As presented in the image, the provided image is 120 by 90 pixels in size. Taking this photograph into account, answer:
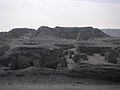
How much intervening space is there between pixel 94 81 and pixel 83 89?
7.02 feet

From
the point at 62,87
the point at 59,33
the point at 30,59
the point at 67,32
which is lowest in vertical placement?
the point at 62,87

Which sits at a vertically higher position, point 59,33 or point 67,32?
point 67,32

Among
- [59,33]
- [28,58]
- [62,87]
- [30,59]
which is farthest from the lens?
[59,33]

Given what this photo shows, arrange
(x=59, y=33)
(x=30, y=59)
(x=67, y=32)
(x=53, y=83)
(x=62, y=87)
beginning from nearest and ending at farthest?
(x=62, y=87), (x=53, y=83), (x=30, y=59), (x=67, y=32), (x=59, y=33)

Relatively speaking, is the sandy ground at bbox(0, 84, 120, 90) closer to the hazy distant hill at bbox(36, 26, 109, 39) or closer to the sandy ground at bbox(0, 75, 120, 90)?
the sandy ground at bbox(0, 75, 120, 90)

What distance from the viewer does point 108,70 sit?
56.8 ft

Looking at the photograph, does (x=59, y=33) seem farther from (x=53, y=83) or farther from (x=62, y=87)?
(x=62, y=87)

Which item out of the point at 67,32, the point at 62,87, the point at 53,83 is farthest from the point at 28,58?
the point at 67,32

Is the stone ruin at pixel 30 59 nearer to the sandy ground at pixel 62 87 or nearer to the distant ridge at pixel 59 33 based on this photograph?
the sandy ground at pixel 62 87

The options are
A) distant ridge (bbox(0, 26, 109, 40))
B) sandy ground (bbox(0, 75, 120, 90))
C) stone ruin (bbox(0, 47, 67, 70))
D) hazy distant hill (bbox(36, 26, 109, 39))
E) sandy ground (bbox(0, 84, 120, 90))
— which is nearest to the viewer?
sandy ground (bbox(0, 84, 120, 90))

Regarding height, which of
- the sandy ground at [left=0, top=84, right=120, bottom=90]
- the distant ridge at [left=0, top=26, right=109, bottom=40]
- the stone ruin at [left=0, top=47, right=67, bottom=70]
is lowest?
the sandy ground at [left=0, top=84, right=120, bottom=90]

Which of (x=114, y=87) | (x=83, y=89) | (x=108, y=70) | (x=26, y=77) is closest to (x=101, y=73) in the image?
(x=108, y=70)

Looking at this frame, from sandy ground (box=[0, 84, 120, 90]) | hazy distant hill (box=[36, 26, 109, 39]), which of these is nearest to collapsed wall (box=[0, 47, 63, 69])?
sandy ground (box=[0, 84, 120, 90])

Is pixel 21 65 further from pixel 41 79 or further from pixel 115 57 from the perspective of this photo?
pixel 115 57
